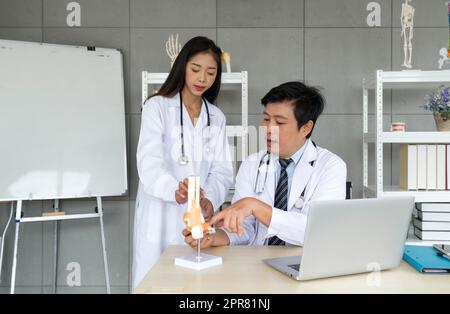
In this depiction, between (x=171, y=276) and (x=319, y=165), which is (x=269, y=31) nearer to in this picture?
(x=319, y=165)

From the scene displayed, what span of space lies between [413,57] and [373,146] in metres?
0.62

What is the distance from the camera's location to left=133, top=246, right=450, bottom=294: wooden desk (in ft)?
3.22

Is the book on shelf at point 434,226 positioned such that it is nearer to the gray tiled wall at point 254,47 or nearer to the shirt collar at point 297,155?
the gray tiled wall at point 254,47

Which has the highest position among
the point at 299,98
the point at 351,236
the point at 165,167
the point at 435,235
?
the point at 299,98

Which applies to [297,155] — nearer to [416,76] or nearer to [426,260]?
[426,260]

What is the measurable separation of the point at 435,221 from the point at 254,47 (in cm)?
147

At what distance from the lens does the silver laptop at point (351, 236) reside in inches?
39.7

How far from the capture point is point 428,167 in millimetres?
2312

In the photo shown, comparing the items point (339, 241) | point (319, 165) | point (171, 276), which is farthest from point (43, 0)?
point (339, 241)

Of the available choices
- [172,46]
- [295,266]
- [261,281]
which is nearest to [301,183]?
[295,266]

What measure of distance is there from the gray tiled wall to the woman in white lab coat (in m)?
0.86

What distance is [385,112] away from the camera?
2.79 m

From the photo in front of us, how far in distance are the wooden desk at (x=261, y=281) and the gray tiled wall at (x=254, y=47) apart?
67.2 inches

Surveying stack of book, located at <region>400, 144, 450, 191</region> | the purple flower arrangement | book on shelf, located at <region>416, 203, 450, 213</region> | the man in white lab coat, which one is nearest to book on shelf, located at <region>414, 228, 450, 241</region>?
book on shelf, located at <region>416, 203, 450, 213</region>
